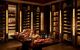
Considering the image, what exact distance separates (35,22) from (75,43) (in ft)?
14.4

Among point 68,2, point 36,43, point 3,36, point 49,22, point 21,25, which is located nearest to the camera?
point 36,43

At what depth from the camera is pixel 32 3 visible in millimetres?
11188

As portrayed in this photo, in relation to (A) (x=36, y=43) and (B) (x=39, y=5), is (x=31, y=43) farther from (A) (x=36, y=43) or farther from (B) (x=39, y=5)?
(B) (x=39, y=5)

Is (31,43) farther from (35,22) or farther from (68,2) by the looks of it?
(35,22)

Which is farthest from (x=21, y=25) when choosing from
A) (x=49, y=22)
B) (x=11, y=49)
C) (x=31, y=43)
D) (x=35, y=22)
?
(x=31, y=43)

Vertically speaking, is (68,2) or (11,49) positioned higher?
(68,2)

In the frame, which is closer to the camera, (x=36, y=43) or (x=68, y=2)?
(x=36, y=43)

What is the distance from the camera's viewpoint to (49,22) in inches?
454

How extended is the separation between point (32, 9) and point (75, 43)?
4786mm

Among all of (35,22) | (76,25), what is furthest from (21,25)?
(76,25)

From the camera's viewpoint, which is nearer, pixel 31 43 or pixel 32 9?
pixel 31 43

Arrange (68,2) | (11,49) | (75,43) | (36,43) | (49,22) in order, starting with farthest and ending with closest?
(49,22) → (68,2) → (75,43) → (11,49) → (36,43)

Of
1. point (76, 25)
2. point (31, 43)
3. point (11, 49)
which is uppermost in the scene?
point (76, 25)

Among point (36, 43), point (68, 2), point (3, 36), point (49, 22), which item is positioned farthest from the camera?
point (49, 22)
